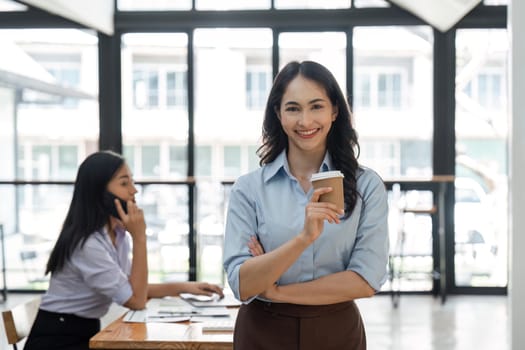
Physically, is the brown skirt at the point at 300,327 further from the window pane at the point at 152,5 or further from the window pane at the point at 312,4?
the window pane at the point at 152,5

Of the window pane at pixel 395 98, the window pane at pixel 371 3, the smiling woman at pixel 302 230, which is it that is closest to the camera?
the smiling woman at pixel 302 230

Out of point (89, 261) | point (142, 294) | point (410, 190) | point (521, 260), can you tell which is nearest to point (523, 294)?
point (521, 260)

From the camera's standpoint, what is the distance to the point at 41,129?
254 inches

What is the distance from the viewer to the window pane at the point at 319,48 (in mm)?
6328

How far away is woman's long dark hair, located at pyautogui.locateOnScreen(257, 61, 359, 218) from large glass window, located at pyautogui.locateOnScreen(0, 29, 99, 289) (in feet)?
15.7

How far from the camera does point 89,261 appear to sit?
2.79 m

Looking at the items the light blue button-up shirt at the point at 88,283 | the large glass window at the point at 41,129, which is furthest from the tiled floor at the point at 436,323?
the large glass window at the point at 41,129

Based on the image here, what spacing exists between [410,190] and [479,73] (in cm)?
111

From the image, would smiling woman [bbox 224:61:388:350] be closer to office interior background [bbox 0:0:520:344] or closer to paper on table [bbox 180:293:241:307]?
paper on table [bbox 180:293:241:307]

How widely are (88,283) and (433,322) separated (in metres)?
3.07

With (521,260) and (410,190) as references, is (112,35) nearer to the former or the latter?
(410,190)

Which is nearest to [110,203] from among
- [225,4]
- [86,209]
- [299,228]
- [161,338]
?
[86,209]

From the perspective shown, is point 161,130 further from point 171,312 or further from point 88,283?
point 171,312

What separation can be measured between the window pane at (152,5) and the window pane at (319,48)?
0.84m
